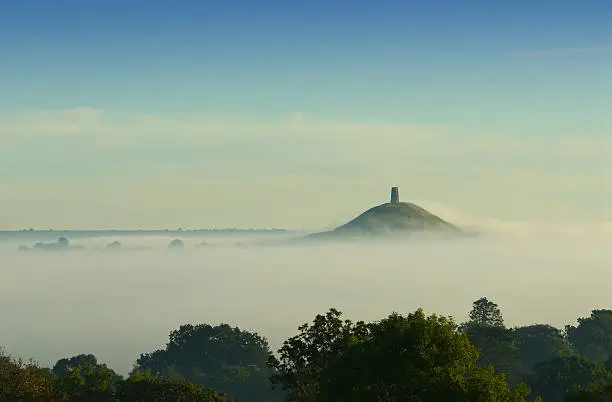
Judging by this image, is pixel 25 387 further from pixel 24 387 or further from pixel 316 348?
pixel 316 348

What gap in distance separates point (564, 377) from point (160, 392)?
213 ft

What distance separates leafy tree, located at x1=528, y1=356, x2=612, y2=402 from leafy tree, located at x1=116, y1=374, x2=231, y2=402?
181ft

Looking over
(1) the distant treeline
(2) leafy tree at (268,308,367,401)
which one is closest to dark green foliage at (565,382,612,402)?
(1) the distant treeline

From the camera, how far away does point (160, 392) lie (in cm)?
10706

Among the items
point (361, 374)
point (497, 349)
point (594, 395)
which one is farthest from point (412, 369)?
point (497, 349)

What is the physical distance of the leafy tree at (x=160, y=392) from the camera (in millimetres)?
105938

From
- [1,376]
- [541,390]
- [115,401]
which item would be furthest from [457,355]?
[541,390]

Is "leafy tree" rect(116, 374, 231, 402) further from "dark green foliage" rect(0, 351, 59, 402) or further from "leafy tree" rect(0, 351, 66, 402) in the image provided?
"dark green foliage" rect(0, 351, 59, 402)

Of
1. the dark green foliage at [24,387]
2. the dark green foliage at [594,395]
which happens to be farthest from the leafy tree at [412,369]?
the dark green foliage at [24,387]

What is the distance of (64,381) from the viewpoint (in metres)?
112

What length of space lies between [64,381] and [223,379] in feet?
279

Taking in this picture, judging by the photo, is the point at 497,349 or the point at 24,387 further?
the point at 497,349

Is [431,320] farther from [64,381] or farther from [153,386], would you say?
[64,381]

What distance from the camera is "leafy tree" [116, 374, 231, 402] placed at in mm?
105938
